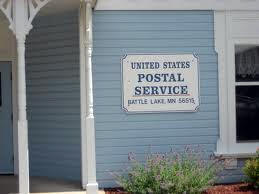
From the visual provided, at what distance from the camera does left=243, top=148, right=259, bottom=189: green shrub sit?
990 cm

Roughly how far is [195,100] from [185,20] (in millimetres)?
1559

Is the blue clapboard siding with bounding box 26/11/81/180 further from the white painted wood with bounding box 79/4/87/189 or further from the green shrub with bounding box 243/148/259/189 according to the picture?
the green shrub with bounding box 243/148/259/189

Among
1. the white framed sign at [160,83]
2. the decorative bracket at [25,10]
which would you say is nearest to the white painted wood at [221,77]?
the white framed sign at [160,83]

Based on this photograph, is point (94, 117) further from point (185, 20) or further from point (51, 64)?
point (185, 20)

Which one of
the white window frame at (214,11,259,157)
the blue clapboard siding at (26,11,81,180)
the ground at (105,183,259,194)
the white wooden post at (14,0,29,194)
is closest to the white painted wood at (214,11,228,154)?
the white window frame at (214,11,259,157)

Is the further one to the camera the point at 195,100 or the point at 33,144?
the point at 33,144

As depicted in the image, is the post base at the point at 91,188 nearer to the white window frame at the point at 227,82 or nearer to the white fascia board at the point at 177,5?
the white window frame at the point at 227,82

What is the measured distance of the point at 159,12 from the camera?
A: 1065 centimetres

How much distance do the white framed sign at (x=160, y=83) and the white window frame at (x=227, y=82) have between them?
50 centimetres

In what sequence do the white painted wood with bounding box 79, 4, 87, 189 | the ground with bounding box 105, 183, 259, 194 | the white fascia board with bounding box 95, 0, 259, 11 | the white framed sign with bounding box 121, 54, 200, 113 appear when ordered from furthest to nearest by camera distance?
1. the white framed sign with bounding box 121, 54, 200, 113
2. the white fascia board with bounding box 95, 0, 259, 11
3. the white painted wood with bounding box 79, 4, 87, 189
4. the ground with bounding box 105, 183, 259, 194

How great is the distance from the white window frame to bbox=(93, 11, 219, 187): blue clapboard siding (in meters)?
0.12

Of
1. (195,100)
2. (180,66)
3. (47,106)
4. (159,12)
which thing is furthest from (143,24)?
(47,106)

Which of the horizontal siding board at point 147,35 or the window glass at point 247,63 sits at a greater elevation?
the horizontal siding board at point 147,35

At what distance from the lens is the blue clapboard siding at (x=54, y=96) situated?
10.9 m
